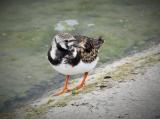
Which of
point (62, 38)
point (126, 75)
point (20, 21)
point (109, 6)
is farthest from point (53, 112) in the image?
point (109, 6)

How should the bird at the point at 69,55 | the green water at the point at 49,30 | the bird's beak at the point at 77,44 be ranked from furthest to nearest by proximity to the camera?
the green water at the point at 49,30 < the bird's beak at the point at 77,44 < the bird at the point at 69,55

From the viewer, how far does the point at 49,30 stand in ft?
30.6

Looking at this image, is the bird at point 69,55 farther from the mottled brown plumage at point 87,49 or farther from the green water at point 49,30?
the green water at point 49,30

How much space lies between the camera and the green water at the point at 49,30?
7455 millimetres

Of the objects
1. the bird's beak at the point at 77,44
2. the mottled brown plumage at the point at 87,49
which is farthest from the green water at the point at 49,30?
the bird's beak at the point at 77,44

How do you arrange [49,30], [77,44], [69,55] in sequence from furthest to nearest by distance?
1. [49,30]
2. [77,44]
3. [69,55]

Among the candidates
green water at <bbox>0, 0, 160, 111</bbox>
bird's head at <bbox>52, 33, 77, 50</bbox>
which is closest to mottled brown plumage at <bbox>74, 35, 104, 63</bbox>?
bird's head at <bbox>52, 33, 77, 50</bbox>

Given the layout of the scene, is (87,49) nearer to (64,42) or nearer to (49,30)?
(64,42)

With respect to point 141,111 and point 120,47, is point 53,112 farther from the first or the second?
point 120,47

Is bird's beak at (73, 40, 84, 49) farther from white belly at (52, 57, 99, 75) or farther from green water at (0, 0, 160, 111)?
green water at (0, 0, 160, 111)

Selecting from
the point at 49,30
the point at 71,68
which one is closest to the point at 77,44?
the point at 71,68

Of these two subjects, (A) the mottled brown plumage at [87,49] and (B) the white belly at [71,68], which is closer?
(B) the white belly at [71,68]

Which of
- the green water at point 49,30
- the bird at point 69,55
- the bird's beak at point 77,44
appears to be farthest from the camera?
the green water at point 49,30

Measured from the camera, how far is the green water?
746 centimetres
